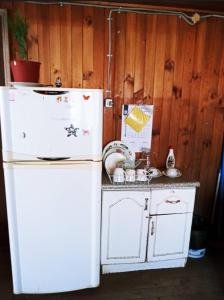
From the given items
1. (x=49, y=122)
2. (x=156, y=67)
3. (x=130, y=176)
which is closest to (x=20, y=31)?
(x=49, y=122)

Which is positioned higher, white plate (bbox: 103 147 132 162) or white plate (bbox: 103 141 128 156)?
white plate (bbox: 103 141 128 156)

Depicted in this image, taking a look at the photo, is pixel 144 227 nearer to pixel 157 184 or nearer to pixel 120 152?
pixel 157 184

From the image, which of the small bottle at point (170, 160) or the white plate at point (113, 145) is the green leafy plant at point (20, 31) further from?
the small bottle at point (170, 160)

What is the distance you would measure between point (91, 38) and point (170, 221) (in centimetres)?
173

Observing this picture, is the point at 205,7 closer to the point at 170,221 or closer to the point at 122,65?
the point at 122,65

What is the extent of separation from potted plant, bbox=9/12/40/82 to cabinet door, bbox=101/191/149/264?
3.47 feet

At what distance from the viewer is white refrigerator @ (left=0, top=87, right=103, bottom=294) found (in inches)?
62.6

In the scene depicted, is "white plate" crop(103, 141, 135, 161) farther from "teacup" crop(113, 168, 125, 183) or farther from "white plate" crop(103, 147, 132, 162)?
"teacup" crop(113, 168, 125, 183)

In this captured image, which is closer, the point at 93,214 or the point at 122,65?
the point at 93,214

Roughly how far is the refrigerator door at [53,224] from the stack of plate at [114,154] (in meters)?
0.58

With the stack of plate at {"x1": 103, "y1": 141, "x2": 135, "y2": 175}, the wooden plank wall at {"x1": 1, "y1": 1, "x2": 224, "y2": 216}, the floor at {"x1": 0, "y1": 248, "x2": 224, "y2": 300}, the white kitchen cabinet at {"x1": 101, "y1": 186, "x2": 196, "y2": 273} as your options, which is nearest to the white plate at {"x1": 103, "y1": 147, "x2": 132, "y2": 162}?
the stack of plate at {"x1": 103, "y1": 141, "x2": 135, "y2": 175}

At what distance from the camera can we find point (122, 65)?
227 cm

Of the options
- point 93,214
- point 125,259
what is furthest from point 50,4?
point 125,259

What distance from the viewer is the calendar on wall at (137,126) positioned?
2.37 metres
